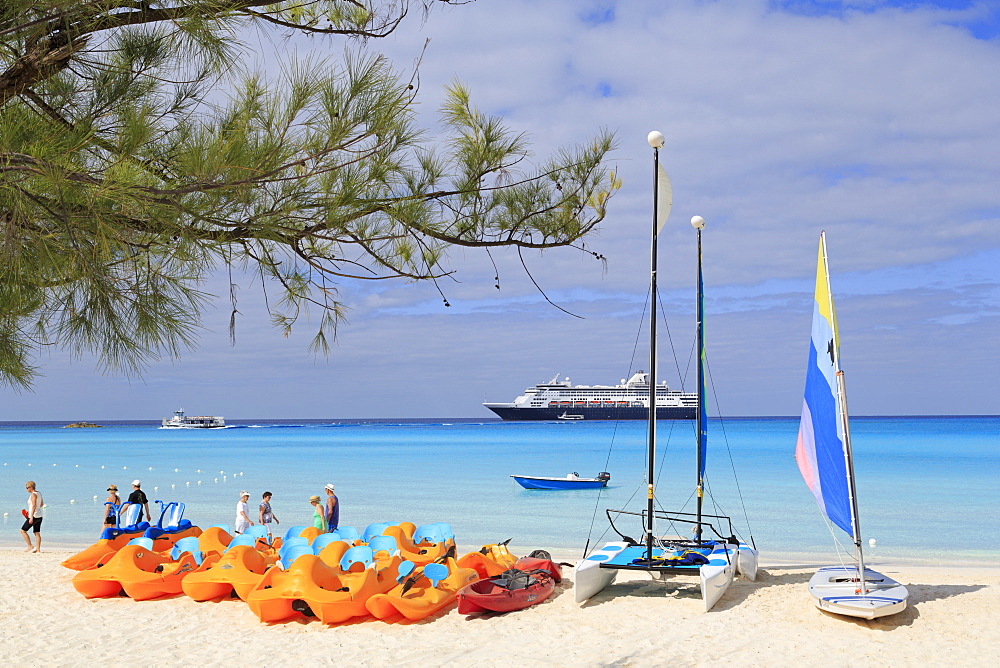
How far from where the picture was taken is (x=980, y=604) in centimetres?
769

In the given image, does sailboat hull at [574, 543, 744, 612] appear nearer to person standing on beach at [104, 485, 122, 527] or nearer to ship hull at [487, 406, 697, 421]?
person standing on beach at [104, 485, 122, 527]

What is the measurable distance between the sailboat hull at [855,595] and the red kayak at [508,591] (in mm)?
2584

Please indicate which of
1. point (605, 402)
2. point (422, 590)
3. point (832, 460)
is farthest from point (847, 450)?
point (605, 402)

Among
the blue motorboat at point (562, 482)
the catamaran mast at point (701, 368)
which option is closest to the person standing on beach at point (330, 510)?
the catamaran mast at point (701, 368)

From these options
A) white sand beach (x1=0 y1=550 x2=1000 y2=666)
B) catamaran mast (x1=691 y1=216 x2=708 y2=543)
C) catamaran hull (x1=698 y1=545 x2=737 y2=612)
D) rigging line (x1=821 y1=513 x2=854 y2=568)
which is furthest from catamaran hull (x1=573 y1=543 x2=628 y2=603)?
rigging line (x1=821 y1=513 x2=854 y2=568)

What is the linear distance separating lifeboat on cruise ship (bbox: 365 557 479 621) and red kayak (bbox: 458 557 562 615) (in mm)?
211

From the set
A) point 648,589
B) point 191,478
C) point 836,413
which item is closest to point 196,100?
point 836,413

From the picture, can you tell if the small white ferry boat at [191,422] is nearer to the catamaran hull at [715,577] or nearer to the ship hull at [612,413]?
the ship hull at [612,413]

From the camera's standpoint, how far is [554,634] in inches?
274

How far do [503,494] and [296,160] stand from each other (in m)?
21.2

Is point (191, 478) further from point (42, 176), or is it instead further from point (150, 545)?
point (42, 176)

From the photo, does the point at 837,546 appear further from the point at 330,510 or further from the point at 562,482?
the point at 562,482

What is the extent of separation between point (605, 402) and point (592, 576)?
2928 inches

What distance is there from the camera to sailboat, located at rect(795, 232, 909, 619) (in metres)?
6.76
